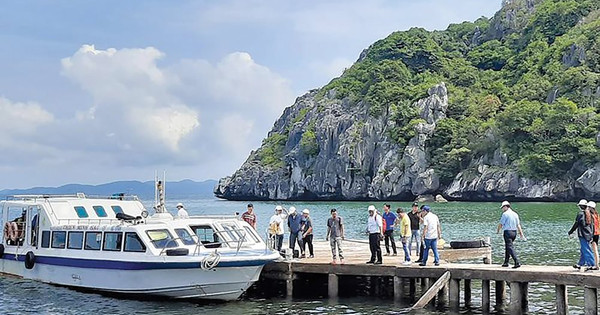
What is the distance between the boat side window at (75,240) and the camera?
2662 cm

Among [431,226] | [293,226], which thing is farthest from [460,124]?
[431,226]

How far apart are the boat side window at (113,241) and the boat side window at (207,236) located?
2.70 m

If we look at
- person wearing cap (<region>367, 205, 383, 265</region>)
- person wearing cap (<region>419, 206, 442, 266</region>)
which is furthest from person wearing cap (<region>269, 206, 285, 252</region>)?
person wearing cap (<region>419, 206, 442, 266</region>)

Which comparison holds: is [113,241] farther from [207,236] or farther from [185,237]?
[207,236]

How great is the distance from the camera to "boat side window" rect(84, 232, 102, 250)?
25.8 metres

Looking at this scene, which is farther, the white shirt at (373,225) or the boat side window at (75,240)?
the boat side window at (75,240)

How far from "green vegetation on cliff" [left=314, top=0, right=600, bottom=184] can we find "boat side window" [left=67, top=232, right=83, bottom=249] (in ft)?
322

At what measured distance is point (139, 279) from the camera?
2433cm

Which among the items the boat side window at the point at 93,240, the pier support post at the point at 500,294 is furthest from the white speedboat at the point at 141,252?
the pier support post at the point at 500,294

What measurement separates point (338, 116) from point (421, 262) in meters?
144

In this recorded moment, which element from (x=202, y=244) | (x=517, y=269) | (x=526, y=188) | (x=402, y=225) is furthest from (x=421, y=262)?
(x=526, y=188)

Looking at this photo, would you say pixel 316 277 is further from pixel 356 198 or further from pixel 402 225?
pixel 356 198

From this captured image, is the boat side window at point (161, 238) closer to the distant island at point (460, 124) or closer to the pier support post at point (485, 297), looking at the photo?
the pier support post at point (485, 297)

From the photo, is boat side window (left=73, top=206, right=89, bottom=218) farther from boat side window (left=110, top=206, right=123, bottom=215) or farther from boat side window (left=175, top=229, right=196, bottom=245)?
boat side window (left=175, top=229, right=196, bottom=245)
